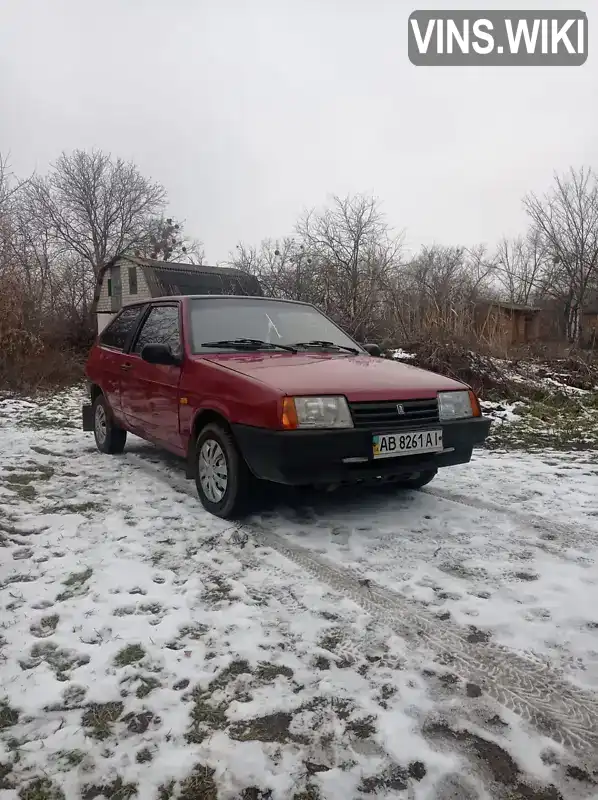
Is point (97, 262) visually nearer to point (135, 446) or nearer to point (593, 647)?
point (135, 446)

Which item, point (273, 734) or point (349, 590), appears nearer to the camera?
point (273, 734)

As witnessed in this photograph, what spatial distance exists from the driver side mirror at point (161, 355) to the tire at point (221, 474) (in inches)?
26.3

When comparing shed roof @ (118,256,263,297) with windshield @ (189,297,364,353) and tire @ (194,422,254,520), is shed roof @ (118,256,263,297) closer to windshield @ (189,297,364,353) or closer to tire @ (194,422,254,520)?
windshield @ (189,297,364,353)

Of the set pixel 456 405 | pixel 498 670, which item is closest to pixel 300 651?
pixel 498 670

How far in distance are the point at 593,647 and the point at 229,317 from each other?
346cm

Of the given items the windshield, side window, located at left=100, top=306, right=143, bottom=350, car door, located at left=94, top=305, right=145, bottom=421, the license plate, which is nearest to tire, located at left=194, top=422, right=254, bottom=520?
the windshield

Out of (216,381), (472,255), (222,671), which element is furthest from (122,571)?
(472,255)

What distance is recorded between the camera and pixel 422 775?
165cm

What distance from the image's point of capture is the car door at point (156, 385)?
14.6 ft

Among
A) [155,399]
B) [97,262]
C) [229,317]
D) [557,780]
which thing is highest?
[97,262]

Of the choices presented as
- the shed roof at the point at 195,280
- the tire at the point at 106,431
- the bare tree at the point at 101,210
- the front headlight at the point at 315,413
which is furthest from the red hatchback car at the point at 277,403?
the bare tree at the point at 101,210

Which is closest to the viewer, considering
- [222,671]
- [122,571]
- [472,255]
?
[222,671]

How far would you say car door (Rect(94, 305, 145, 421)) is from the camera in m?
5.52

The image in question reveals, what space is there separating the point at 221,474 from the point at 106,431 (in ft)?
8.55
